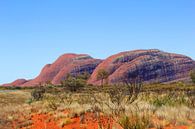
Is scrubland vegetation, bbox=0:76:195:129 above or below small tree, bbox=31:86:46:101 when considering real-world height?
below

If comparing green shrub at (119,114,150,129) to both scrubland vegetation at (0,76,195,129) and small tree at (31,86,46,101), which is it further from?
small tree at (31,86,46,101)

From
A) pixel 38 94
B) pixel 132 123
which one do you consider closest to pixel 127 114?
pixel 132 123

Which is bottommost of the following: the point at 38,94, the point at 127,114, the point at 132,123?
the point at 132,123

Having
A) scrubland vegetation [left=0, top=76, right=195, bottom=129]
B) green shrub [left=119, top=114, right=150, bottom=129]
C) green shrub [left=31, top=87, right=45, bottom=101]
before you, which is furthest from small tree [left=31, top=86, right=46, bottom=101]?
green shrub [left=119, top=114, right=150, bottom=129]

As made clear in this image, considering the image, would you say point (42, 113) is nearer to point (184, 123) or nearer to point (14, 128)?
point (14, 128)

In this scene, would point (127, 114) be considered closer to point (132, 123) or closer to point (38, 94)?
point (132, 123)

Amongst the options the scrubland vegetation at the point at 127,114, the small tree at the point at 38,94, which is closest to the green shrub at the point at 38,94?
the small tree at the point at 38,94

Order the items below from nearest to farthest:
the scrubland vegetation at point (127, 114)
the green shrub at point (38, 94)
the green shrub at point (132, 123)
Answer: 1. the green shrub at point (132, 123)
2. the scrubland vegetation at point (127, 114)
3. the green shrub at point (38, 94)

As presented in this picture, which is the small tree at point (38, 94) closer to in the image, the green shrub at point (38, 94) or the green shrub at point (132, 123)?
the green shrub at point (38, 94)

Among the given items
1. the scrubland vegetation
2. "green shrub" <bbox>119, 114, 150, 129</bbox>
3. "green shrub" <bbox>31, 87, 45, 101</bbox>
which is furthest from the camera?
"green shrub" <bbox>31, 87, 45, 101</bbox>

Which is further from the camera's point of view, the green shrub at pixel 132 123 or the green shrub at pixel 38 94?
the green shrub at pixel 38 94

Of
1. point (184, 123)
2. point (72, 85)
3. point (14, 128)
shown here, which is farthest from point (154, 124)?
point (72, 85)

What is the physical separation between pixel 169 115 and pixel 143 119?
3413 mm

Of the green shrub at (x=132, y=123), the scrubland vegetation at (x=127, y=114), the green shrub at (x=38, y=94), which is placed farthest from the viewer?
the green shrub at (x=38, y=94)
